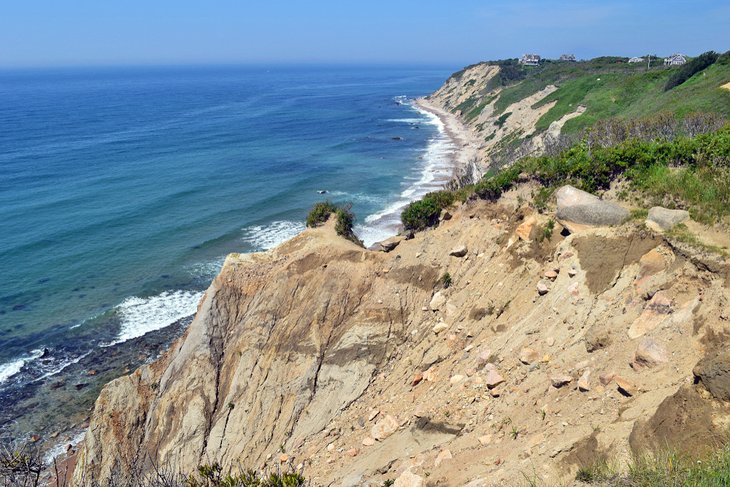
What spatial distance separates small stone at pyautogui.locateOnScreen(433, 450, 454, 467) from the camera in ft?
42.5

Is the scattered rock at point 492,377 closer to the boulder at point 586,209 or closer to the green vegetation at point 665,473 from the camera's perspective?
the green vegetation at point 665,473

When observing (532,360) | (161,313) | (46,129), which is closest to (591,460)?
(532,360)

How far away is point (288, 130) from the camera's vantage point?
98.1 meters

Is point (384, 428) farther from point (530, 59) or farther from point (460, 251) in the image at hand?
point (530, 59)

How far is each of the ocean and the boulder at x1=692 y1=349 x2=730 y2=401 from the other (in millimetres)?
30716

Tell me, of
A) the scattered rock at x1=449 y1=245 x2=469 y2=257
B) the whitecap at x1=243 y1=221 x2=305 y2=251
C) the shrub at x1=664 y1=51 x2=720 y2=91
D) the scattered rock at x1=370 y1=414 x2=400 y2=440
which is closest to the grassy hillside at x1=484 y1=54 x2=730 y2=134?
the shrub at x1=664 y1=51 x2=720 y2=91

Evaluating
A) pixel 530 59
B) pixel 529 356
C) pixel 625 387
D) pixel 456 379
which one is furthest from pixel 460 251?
pixel 530 59

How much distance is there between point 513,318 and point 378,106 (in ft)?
423

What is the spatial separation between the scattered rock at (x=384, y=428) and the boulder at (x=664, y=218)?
34.8 feet

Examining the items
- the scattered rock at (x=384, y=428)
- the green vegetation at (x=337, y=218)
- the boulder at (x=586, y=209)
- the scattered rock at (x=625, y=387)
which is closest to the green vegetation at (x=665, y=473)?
the scattered rock at (x=625, y=387)

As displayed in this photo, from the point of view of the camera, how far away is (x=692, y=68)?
52812 millimetres

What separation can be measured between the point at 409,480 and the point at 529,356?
5.26 meters

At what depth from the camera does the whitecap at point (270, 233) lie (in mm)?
45625

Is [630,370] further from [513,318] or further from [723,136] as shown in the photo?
[723,136]
